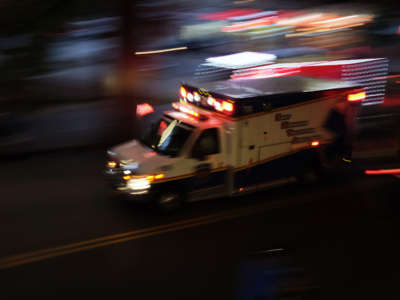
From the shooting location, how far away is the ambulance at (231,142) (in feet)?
28.7

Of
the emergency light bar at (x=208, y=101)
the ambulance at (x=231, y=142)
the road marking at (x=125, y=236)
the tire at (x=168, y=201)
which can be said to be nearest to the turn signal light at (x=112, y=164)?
the ambulance at (x=231, y=142)

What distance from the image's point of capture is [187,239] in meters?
8.01

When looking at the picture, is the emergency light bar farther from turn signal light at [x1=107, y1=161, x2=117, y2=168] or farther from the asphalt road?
turn signal light at [x1=107, y1=161, x2=117, y2=168]

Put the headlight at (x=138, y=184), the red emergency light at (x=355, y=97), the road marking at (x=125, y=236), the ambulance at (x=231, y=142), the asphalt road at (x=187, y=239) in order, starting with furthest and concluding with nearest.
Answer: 1. the red emergency light at (x=355, y=97)
2. the ambulance at (x=231, y=142)
3. the headlight at (x=138, y=184)
4. the road marking at (x=125, y=236)
5. the asphalt road at (x=187, y=239)

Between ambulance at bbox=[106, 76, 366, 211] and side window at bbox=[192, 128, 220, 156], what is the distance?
20mm

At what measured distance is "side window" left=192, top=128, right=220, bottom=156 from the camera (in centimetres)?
889

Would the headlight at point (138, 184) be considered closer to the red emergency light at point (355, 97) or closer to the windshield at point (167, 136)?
the windshield at point (167, 136)

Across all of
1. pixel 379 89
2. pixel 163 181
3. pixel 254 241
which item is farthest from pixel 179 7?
pixel 254 241

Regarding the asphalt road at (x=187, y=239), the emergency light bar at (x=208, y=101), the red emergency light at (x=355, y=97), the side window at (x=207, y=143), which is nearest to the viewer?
the asphalt road at (x=187, y=239)

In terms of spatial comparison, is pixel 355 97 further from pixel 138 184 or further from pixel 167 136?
pixel 138 184

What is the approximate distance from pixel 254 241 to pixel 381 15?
21263 mm

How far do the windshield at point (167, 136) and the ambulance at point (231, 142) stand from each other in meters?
0.02

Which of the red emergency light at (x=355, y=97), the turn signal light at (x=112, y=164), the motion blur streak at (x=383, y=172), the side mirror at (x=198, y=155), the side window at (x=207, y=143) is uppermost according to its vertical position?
the red emergency light at (x=355, y=97)

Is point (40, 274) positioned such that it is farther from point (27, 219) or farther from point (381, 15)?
point (381, 15)
